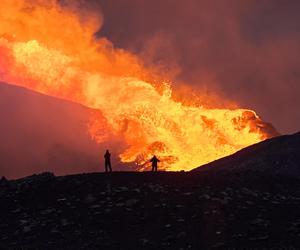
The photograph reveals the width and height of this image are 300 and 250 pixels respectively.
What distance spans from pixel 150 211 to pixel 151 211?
80mm

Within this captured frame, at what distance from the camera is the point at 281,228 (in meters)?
50.5

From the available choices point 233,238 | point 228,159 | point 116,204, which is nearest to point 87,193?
point 116,204

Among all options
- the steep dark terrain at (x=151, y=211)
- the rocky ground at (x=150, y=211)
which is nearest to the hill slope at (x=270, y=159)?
the steep dark terrain at (x=151, y=211)

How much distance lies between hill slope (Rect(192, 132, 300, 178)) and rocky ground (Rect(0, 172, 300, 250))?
3854 centimetres

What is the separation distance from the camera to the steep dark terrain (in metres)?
48.3

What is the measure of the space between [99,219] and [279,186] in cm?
1949

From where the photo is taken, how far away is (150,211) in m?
53.8

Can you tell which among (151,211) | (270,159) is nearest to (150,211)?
(151,211)

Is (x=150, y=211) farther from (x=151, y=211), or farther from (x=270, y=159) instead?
(x=270, y=159)

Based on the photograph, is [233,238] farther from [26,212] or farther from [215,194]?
[26,212]

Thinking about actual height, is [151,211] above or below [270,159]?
below

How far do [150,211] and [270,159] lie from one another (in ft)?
219

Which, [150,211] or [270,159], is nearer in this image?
[150,211]

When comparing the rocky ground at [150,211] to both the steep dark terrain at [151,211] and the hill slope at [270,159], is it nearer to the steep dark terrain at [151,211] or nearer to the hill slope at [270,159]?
the steep dark terrain at [151,211]
